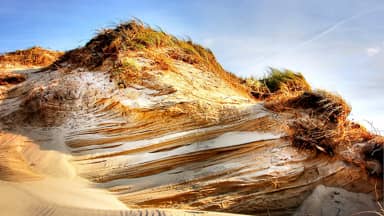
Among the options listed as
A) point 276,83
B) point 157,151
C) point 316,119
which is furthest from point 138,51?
point 316,119

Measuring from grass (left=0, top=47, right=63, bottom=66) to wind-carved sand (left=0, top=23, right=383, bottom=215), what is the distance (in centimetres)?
240

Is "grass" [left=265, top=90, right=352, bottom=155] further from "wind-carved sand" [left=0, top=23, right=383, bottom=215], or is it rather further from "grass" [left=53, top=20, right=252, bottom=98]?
"grass" [left=53, top=20, right=252, bottom=98]

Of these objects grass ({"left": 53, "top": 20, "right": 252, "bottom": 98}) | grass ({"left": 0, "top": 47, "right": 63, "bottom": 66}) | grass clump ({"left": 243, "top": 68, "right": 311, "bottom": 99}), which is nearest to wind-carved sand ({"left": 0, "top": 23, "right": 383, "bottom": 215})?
grass ({"left": 53, "top": 20, "right": 252, "bottom": 98})

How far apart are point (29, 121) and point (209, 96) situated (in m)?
3.06

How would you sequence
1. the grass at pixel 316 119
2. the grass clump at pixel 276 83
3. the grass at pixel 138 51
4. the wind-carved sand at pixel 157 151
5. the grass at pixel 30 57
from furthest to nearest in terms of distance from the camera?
the grass at pixel 30 57 → the grass clump at pixel 276 83 → the grass at pixel 138 51 → the grass at pixel 316 119 → the wind-carved sand at pixel 157 151

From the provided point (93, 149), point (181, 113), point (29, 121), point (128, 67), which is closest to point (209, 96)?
point (181, 113)

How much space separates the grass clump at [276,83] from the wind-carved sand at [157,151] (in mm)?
1091

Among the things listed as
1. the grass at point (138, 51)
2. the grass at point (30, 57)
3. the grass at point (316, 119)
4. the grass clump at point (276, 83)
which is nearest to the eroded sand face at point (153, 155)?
the grass at point (316, 119)

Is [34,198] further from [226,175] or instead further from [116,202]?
[226,175]

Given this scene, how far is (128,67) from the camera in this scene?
7.36 metres

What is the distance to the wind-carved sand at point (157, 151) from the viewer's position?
5387 mm

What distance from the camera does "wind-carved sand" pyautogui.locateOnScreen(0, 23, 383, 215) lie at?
212 inches

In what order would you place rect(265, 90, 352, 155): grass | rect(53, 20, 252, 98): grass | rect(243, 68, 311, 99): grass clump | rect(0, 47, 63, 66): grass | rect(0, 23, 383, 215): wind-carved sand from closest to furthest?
rect(0, 23, 383, 215): wind-carved sand, rect(265, 90, 352, 155): grass, rect(53, 20, 252, 98): grass, rect(243, 68, 311, 99): grass clump, rect(0, 47, 63, 66): grass

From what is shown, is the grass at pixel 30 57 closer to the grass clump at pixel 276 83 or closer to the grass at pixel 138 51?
the grass at pixel 138 51
